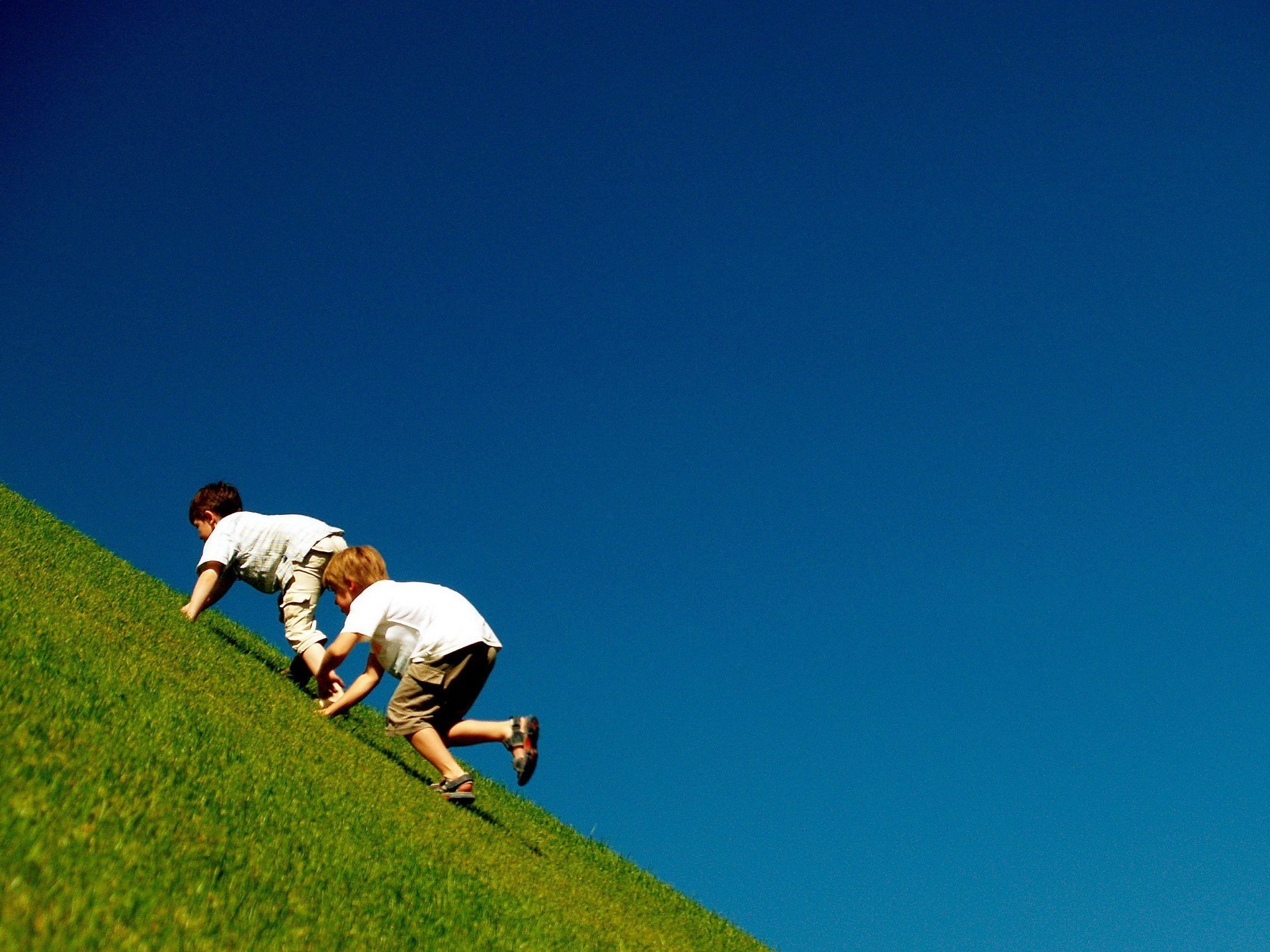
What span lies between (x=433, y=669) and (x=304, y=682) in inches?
98.8

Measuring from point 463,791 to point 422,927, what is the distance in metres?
3.07

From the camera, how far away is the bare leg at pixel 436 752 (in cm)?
734

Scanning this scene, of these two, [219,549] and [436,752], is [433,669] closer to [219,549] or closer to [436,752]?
[436,752]

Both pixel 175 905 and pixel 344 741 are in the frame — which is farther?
pixel 344 741

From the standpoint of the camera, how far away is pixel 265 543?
32.3ft

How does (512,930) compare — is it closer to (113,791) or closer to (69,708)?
(113,791)

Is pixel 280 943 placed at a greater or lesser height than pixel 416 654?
lesser

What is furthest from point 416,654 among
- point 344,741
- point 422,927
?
point 422,927

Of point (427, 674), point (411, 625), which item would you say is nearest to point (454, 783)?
point (427, 674)

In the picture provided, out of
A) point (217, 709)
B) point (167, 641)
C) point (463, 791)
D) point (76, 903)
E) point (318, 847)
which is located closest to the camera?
point (76, 903)

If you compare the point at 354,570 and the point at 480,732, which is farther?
the point at 354,570

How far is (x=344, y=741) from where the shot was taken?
24.5 ft

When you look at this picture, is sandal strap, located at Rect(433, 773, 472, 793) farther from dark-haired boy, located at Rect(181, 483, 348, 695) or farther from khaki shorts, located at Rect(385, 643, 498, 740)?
dark-haired boy, located at Rect(181, 483, 348, 695)

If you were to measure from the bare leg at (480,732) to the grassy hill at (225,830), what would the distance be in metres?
0.43
